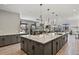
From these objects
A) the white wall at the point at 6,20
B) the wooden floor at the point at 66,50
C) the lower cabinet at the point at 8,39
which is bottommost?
the wooden floor at the point at 66,50

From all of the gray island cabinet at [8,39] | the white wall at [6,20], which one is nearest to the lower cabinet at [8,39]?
the gray island cabinet at [8,39]

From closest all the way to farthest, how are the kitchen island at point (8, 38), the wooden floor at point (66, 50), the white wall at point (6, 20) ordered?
the wooden floor at point (66, 50), the white wall at point (6, 20), the kitchen island at point (8, 38)

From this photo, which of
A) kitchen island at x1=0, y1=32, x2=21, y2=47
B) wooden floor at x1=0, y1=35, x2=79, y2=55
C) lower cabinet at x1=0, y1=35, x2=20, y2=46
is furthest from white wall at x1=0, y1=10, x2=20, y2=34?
wooden floor at x1=0, y1=35, x2=79, y2=55

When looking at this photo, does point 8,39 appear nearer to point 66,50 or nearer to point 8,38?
point 8,38

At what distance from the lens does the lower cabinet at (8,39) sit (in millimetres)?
4575

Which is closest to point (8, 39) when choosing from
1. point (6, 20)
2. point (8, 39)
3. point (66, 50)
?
point (8, 39)

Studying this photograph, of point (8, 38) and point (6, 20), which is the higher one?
point (6, 20)

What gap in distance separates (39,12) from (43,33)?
0.83 m

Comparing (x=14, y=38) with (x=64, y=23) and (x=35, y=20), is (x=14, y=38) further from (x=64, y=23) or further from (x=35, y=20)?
(x=64, y=23)

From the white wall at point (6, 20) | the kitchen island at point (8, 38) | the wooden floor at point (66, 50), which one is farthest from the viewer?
the kitchen island at point (8, 38)

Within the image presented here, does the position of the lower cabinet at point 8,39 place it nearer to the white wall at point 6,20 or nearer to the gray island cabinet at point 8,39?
the gray island cabinet at point 8,39

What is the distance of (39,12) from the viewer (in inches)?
125

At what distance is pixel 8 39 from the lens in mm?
4855
